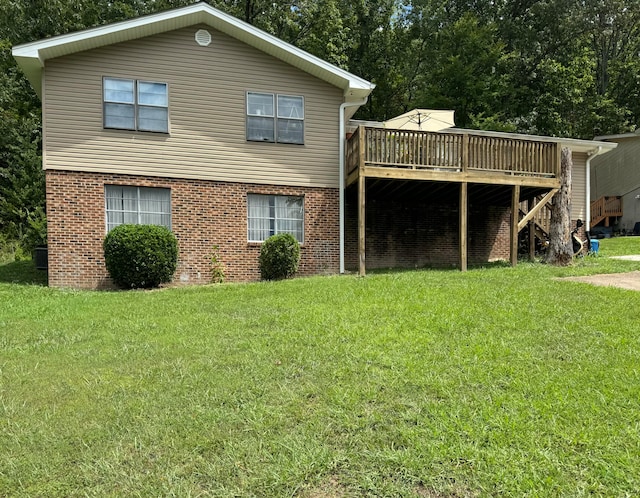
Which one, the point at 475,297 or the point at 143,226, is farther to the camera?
the point at 143,226

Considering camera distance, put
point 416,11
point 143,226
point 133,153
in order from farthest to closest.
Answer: point 416,11, point 133,153, point 143,226

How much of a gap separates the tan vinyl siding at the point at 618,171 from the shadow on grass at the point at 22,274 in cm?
2625

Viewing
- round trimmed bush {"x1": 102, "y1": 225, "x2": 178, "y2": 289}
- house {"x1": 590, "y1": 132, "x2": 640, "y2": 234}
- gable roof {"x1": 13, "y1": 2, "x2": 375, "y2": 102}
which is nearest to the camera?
round trimmed bush {"x1": 102, "y1": 225, "x2": 178, "y2": 289}

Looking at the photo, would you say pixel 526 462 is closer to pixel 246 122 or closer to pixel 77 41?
pixel 246 122

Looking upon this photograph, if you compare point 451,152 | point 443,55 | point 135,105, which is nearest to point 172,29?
point 135,105

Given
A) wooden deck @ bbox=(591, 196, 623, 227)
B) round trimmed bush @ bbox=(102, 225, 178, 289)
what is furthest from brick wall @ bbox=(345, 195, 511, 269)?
wooden deck @ bbox=(591, 196, 623, 227)

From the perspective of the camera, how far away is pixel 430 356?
4.36m

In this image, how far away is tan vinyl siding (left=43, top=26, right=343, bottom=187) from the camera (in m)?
10.6

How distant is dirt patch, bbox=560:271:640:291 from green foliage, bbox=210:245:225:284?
7.60 m

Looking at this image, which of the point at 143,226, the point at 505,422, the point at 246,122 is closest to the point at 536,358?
the point at 505,422

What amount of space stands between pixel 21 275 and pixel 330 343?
10.7 meters

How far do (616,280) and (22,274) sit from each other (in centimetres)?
1392

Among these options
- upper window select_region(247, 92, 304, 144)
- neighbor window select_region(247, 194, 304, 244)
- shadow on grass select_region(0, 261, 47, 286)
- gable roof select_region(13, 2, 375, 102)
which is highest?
gable roof select_region(13, 2, 375, 102)

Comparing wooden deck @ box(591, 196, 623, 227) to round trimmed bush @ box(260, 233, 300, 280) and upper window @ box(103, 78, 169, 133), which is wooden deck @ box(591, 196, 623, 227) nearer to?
round trimmed bush @ box(260, 233, 300, 280)
